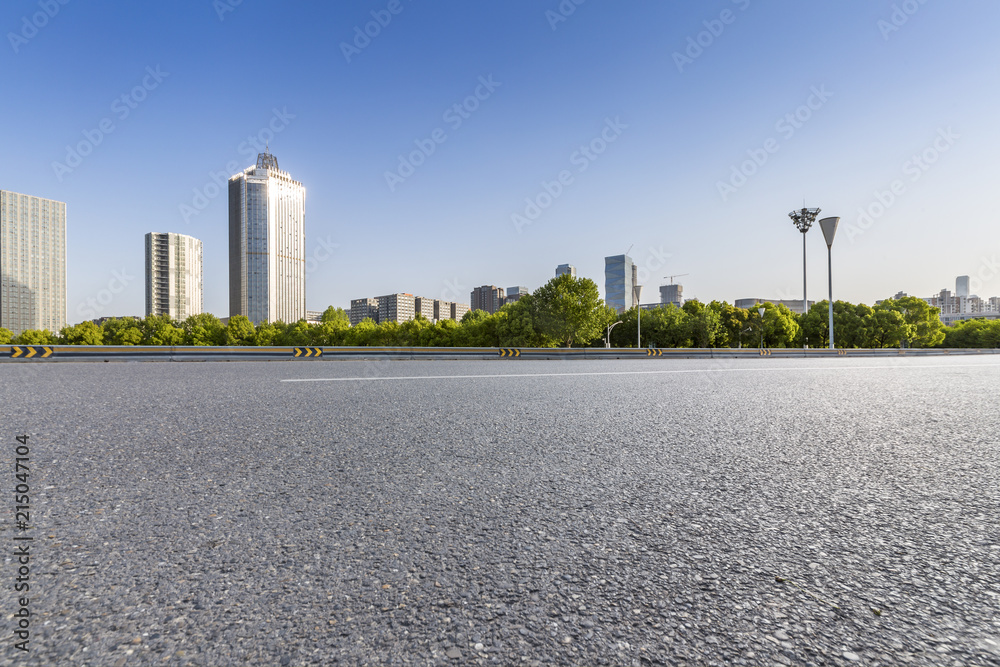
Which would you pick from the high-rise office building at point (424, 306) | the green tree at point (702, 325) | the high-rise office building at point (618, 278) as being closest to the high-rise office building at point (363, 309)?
the high-rise office building at point (424, 306)

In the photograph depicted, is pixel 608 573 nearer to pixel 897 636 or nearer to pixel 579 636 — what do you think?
pixel 579 636

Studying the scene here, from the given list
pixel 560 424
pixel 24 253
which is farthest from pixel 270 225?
pixel 560 424

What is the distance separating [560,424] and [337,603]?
8.21ft

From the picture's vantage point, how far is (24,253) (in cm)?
7275

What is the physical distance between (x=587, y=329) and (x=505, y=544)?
47134 mm

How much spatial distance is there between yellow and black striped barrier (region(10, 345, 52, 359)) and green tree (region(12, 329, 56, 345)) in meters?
82.5

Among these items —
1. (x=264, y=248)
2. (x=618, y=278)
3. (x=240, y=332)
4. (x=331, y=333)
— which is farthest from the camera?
(x=618, y=278)

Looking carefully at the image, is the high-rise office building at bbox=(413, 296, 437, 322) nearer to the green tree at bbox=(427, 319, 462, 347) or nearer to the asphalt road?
the green tree at bbox=(427, 319, 462, 347)

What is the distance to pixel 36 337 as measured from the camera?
246 feet

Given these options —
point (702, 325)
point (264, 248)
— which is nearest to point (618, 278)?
point (702, 325)

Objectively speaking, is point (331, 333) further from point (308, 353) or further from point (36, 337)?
point (308, 353)

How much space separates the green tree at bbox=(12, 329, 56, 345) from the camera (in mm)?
73562

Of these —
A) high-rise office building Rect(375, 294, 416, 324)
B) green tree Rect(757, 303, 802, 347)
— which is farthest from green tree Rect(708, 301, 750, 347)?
high-rise office building Rect(375, 294, 416, 324)

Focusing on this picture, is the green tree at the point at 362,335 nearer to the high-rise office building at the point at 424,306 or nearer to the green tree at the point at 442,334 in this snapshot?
the green tree at the point at 442,334
